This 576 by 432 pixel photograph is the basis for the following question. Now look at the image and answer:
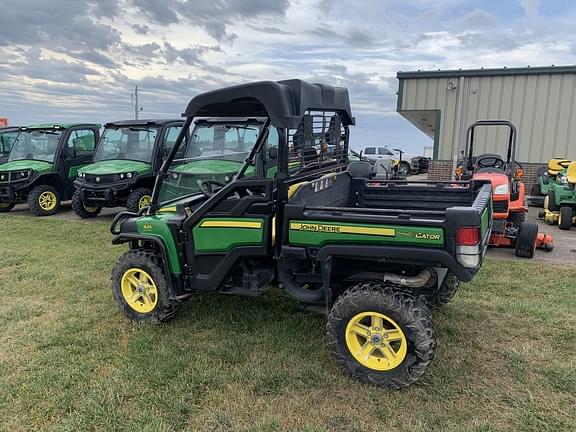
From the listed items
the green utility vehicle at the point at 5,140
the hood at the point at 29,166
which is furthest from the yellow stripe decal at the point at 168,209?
the green utility vehicle at the point at 5,140

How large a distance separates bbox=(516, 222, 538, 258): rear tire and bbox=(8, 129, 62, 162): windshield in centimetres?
947

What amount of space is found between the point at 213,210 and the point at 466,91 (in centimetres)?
1181

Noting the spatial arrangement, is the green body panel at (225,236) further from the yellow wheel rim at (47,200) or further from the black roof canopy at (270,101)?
the yellow wheel rim at (47,200)

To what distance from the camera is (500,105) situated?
43.0 feet

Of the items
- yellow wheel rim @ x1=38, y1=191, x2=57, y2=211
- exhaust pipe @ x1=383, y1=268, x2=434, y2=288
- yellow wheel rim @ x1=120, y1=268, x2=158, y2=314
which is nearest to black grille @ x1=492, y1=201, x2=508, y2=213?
exhaust pipe @ x1=383, y1=268, x2=434, y2=288

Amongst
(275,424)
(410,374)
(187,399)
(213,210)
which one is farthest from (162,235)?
(410,374)

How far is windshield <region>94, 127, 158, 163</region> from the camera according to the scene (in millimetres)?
9492

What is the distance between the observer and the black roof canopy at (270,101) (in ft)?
11.0

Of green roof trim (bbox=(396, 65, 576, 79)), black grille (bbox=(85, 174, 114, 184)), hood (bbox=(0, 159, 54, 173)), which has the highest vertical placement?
green roof trim (bbox=(396, 65, 576, 79))

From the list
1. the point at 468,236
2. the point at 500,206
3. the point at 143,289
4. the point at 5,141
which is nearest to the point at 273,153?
the point at 468,236

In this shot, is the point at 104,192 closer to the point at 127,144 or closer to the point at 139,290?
the point at 127,144

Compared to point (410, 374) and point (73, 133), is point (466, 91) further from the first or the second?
point (410, 374)

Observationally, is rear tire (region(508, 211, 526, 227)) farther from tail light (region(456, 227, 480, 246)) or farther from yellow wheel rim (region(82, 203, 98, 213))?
yellow wheel rim (region(82, 203, 98, 213))

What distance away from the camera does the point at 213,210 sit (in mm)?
3631
